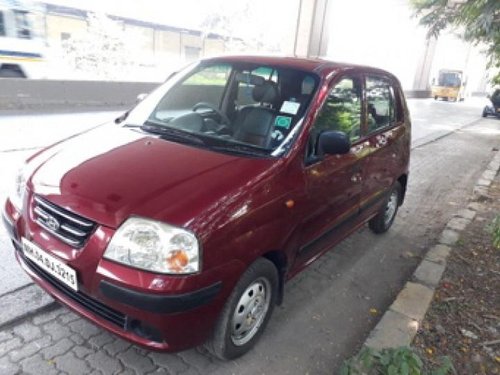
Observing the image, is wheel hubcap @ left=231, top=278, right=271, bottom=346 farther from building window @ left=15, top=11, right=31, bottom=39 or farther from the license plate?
building window @ left=15, top=11, right=31, bottom=39

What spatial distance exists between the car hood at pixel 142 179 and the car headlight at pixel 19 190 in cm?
8

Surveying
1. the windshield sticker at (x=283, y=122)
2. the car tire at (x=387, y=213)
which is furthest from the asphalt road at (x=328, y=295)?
the windshield sticker at (x=283, y=122)

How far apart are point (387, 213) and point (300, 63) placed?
234 centimetres

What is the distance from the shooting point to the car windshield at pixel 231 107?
9.27 ft

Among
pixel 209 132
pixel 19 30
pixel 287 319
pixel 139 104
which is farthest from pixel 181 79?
pixel 19 30

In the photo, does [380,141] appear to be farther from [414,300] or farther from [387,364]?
[387,364]

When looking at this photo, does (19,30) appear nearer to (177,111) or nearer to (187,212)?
(177,111)

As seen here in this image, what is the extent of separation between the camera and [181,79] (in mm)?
3611

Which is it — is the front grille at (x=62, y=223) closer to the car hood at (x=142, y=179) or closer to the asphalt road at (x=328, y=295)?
the car hood at (x=142, y=179)

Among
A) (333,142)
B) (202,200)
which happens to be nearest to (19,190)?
(202,200)

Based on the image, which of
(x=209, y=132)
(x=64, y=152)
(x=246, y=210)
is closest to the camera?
(x=246, y=210)

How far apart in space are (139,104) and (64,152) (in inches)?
36.8

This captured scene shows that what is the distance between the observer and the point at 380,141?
3.90 metres

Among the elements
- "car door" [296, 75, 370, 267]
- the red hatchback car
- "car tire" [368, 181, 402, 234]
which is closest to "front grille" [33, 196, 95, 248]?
the red hatchback car
